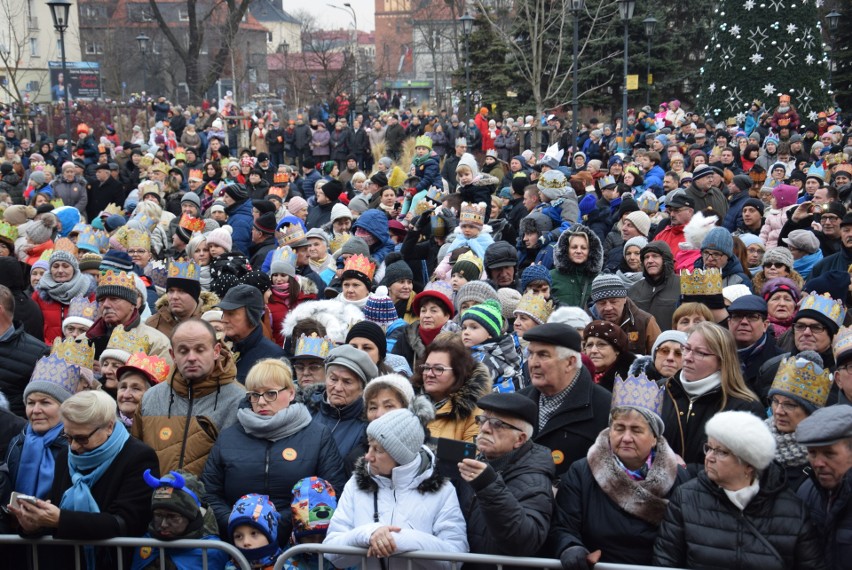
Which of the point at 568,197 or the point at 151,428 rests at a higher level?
the point at 568,197

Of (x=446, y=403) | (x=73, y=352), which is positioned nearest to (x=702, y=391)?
(x=446, y=403)

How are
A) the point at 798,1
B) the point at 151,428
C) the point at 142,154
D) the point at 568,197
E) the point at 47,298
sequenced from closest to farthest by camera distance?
the point at 151,428 < the point at 47,298 < the point at 568,197 < the point at 142,154 < the point at 798,1

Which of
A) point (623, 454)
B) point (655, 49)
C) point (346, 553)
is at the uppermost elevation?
point (655, 49)

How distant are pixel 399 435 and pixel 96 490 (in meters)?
1.61

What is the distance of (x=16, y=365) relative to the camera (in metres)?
6.78

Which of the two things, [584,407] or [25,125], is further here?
[25,125]

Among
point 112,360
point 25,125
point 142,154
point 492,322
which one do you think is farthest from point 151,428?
point 25,125

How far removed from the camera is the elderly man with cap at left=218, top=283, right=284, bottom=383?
7090 millimetres

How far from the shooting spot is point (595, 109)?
38.4 meters

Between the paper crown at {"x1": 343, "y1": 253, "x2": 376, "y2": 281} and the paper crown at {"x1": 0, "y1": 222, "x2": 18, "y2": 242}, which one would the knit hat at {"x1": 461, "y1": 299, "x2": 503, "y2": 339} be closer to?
the paper crown at {"x1": 343, "y1": 253, "x2": 376, "y2": 281}

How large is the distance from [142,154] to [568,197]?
40.5 ft

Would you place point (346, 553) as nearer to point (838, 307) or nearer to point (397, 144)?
point (838, 307)

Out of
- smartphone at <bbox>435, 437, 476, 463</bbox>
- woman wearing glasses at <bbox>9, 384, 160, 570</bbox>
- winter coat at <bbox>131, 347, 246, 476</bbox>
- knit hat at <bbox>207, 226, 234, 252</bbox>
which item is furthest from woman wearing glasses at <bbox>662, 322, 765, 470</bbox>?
knit hat at <bbox>207, 226, 234, 252</bbox>

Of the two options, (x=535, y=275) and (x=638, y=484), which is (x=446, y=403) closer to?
(x=638, y=484)
